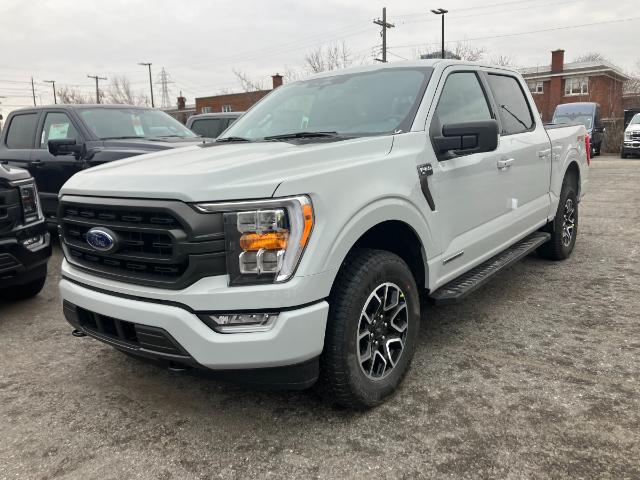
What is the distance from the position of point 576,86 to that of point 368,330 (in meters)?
45.5

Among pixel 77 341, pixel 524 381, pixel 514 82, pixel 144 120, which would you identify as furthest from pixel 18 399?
pixel 144 120

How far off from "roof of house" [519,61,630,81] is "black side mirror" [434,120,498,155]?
39849mm

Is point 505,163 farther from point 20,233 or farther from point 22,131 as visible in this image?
point 22,131

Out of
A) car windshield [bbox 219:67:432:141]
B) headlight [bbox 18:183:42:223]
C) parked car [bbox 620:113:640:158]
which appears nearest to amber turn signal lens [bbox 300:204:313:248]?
car windshield [bbox 219:67:432:141]

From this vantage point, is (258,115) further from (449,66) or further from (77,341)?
(77,341)

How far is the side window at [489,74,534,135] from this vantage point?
429 cm

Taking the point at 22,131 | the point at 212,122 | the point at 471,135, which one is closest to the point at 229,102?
the point at 212,122

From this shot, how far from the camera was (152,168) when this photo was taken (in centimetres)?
264

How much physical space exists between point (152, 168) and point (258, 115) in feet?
5.07

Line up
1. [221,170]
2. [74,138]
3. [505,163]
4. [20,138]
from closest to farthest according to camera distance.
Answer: [221,170], [505,163], [74,138], [20,138]

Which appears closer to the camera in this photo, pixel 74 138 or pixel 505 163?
pixel 505 163

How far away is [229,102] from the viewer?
5291 centimetres

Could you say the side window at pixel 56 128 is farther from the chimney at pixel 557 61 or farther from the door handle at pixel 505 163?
the chimney at pixel 557 61

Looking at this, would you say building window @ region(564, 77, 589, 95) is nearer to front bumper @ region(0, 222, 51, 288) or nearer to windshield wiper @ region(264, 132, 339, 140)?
windshield wiper @ region(264, 132, 339, 140)
